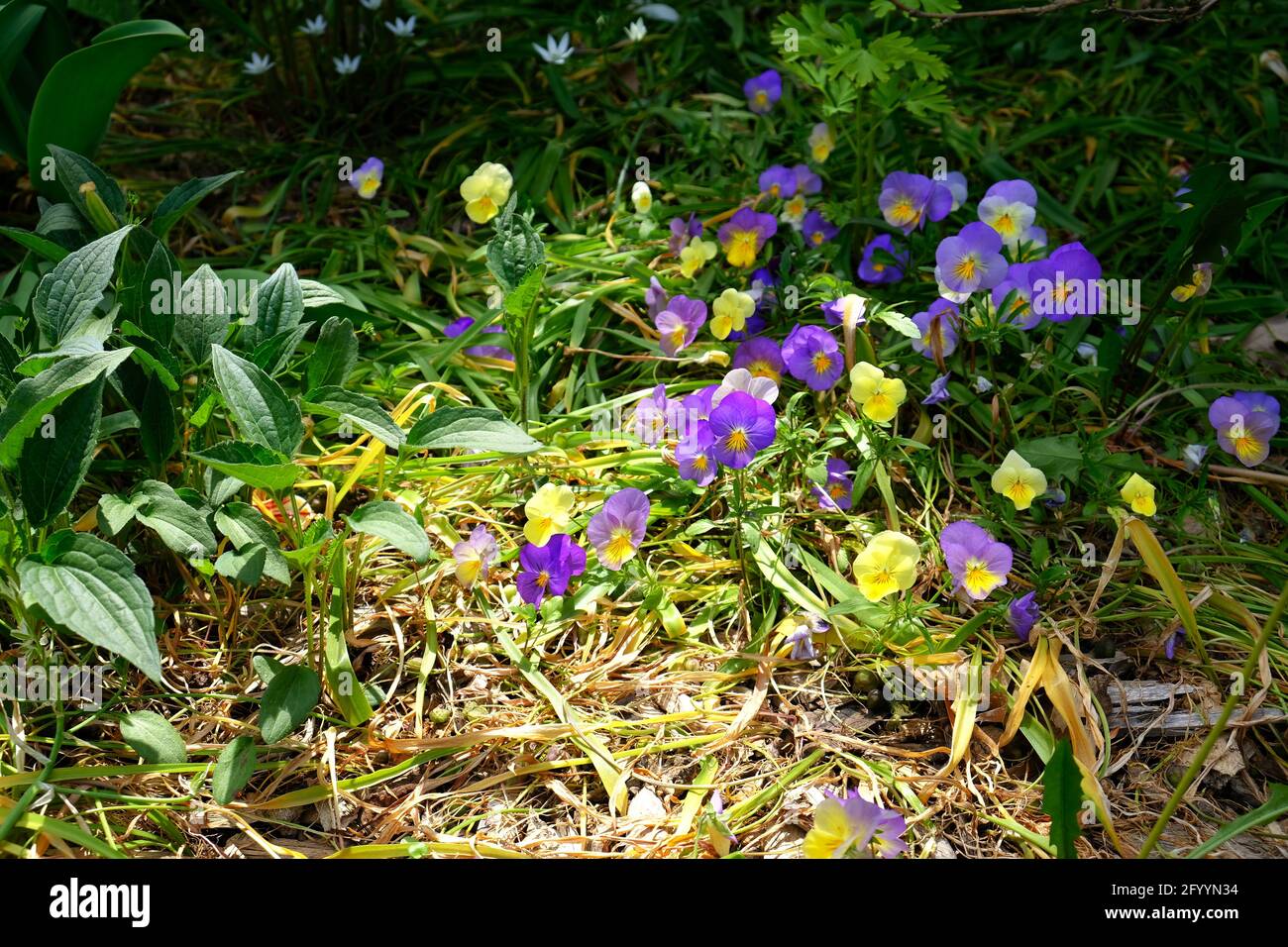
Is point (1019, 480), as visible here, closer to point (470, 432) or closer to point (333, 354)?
point (470, 432)

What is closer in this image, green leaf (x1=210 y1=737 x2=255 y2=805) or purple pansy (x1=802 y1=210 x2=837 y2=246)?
green leaf (x1=210 y1=737 x2=255 y2=805)

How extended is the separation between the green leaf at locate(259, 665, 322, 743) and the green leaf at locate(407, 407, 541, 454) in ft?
1.15

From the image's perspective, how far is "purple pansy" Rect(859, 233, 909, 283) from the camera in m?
2.14

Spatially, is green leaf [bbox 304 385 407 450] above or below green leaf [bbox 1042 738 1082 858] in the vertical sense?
above

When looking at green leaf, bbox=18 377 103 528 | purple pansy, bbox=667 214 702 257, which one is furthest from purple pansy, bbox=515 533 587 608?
purple pansy, bbox=667 214 702 257

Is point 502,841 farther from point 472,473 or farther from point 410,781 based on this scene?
point 472,473

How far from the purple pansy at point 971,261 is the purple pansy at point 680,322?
432 millimetres

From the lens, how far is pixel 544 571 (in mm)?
1694

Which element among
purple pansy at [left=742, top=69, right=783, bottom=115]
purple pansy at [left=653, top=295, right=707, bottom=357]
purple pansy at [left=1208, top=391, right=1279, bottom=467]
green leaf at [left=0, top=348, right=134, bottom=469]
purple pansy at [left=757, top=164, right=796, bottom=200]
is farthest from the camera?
purple pansy at [left=742, top=69, right=783, bottom=115]

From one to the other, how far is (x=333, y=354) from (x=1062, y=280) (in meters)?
1.21

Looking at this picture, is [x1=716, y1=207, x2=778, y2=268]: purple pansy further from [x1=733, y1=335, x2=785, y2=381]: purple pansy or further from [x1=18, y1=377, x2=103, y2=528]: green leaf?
[x1=18, y1=377, x2=103, y2=528]: green leaf

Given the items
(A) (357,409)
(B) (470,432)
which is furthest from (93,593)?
(B) (470,432)

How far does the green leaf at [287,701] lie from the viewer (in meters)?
1.50

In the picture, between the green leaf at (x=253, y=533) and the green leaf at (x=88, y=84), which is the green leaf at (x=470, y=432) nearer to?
the green leaf at (x=253, y=533)
